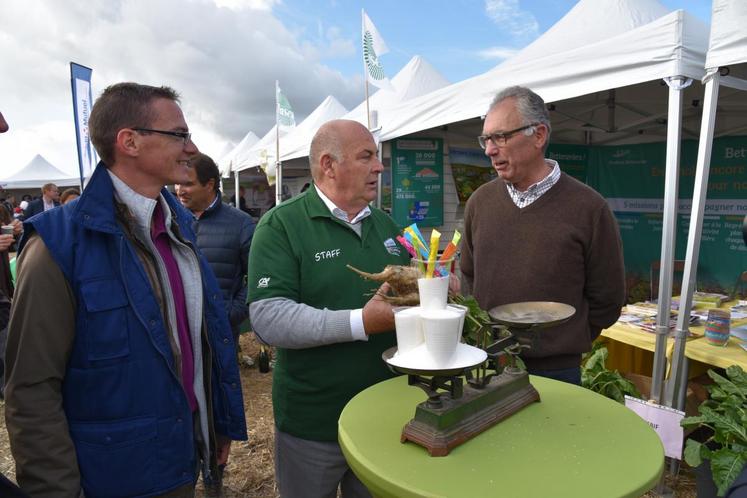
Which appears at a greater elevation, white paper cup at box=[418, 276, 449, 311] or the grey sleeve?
white paper cup at box=[418, 276, 449, 311]

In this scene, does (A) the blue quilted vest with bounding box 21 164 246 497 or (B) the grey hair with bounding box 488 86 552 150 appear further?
(B) the grey hair with bounding box 488 86 552 150

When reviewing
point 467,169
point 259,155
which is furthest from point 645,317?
point 259,155

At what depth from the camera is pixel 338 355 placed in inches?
69.9

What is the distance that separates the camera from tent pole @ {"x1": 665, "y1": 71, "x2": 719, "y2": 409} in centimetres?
262

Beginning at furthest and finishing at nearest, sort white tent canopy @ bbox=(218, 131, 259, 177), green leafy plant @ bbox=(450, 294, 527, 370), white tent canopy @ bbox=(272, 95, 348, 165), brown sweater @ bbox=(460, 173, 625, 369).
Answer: white tent canopy @ bbox=(218, 131, 259, 177) → white tent canopy @ bbox=(272, 95, 348, 165) → brown sweater @ bbox=(460, 173, 625, 369) → green leafy plant @ bbox=(450, 294, 527, 370)

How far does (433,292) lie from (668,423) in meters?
2.50

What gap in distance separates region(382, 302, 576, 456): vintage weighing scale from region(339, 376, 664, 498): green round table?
32 mm

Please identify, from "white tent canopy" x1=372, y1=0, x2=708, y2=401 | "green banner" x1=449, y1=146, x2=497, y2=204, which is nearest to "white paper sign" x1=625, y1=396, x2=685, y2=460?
"white tent canopy" x1=372, y1=0, x2=708, y2=401

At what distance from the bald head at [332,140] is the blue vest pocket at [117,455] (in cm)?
109

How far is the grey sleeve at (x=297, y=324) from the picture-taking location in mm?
1544

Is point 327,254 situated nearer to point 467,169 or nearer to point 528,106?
point 528,106

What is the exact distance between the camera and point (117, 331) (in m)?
1.40

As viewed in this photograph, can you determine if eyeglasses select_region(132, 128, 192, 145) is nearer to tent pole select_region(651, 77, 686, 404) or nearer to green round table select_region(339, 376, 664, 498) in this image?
green round table select_region(339, 376, 664, 498)

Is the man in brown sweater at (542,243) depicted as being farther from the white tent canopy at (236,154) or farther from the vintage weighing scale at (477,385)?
the white tent canopy at (236,154)
